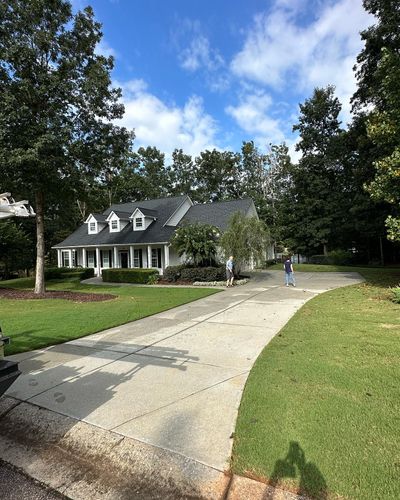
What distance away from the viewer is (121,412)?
3.81 m

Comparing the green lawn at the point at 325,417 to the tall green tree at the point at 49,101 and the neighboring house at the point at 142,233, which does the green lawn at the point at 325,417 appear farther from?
the neighboring house at the point at 142,233

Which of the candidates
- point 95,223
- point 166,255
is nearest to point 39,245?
point 166,255

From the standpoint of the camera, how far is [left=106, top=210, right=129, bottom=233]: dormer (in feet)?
92.2

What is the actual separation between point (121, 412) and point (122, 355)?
2295mm

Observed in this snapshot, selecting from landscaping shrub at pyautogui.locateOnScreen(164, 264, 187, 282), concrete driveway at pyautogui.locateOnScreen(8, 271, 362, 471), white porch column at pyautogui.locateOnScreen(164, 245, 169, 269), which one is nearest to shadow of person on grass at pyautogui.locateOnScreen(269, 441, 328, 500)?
concrete driveway at pyautogui.locateOnScreen(8, 271, 362, 471)

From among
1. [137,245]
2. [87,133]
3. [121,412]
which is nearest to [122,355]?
[121,412]

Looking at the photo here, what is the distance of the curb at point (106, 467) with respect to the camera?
255cm

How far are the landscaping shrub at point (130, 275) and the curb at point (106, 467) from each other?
1746cm

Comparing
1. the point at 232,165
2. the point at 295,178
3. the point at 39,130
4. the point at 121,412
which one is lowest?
the point at 121,412

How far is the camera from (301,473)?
260cm

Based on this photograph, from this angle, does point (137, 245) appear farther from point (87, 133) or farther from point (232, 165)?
point (232, 165)

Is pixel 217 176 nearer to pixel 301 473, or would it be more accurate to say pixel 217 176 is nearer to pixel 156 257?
pixel 156 257

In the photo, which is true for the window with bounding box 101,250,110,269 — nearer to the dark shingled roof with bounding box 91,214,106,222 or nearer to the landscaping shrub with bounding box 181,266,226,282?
the dark shingled roof with bounding box 91,214,106,222

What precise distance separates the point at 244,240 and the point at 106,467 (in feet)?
53.1
